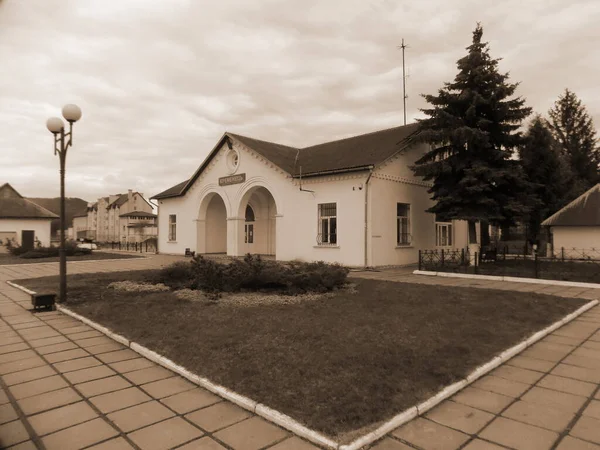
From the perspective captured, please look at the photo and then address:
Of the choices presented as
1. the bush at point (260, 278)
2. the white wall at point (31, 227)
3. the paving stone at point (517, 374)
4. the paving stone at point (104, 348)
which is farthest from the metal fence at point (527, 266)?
the white wall at point (31, 227)

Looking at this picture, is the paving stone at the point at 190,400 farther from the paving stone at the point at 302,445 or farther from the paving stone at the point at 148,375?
the paving stone at the point at 302,445

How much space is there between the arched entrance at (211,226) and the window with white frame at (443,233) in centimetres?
1415

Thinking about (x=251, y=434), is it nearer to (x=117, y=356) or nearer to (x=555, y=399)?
(x=117, y=356)

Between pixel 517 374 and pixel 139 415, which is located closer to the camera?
pixel 139 415

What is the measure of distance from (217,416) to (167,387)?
3.31 feet

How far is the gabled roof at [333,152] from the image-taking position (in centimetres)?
1820

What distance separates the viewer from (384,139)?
2042cm

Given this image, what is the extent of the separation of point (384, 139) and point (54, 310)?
54.7ft

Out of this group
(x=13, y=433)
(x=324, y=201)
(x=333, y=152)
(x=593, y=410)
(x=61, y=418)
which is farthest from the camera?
(x=333, y=152)

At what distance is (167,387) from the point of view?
173 inches

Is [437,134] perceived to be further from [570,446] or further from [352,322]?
[570,446]

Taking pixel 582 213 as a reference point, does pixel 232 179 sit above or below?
above

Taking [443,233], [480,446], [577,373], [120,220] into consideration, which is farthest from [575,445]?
[120,220]

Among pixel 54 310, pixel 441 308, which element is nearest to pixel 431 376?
pixel 441 308
